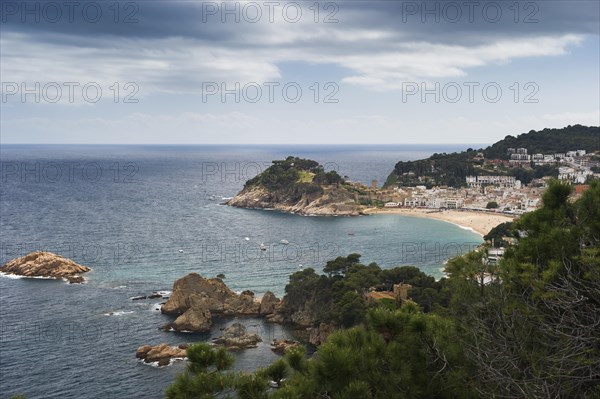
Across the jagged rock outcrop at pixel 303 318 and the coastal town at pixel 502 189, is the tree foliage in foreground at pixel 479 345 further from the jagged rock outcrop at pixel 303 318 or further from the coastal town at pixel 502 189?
the coastal town at pixel 502 189

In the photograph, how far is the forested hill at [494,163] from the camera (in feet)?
315

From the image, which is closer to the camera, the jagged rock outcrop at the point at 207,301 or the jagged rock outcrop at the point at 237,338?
the jagged rock outcrop at the point at 237,338

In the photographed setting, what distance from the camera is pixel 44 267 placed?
4091 centimetres

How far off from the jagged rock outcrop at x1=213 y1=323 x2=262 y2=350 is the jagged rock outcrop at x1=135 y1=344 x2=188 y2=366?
8.13 feet

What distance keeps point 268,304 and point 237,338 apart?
5032 millimetres

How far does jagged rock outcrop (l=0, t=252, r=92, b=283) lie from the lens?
A: 40531 millimetres

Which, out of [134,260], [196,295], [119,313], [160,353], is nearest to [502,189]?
[134,260]

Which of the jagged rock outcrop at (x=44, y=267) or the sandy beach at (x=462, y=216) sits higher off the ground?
the sandy beach at (x=462, y=216)

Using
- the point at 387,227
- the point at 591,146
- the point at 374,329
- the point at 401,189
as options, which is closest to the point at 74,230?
the point at 387,227

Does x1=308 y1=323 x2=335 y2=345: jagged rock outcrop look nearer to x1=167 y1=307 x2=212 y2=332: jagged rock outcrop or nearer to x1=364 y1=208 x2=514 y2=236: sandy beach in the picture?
x1=167 y1=307 x2=212 y2=332: jagged rock outcrop

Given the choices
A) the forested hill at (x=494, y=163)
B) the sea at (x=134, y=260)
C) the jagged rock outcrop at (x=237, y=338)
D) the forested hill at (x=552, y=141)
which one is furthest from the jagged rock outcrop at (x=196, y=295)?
the forested hill at (x=552, y=141)

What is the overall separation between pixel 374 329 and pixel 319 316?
22729mm

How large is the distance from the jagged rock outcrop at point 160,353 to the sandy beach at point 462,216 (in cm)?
4235

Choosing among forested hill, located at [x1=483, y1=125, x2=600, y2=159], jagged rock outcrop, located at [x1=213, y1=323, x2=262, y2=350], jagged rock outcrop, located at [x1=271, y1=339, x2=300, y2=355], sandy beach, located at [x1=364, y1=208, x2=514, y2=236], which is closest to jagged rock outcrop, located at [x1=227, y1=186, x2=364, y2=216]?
sandy beach, located at [x1=364, y1=208, x2=514, y2=236]
